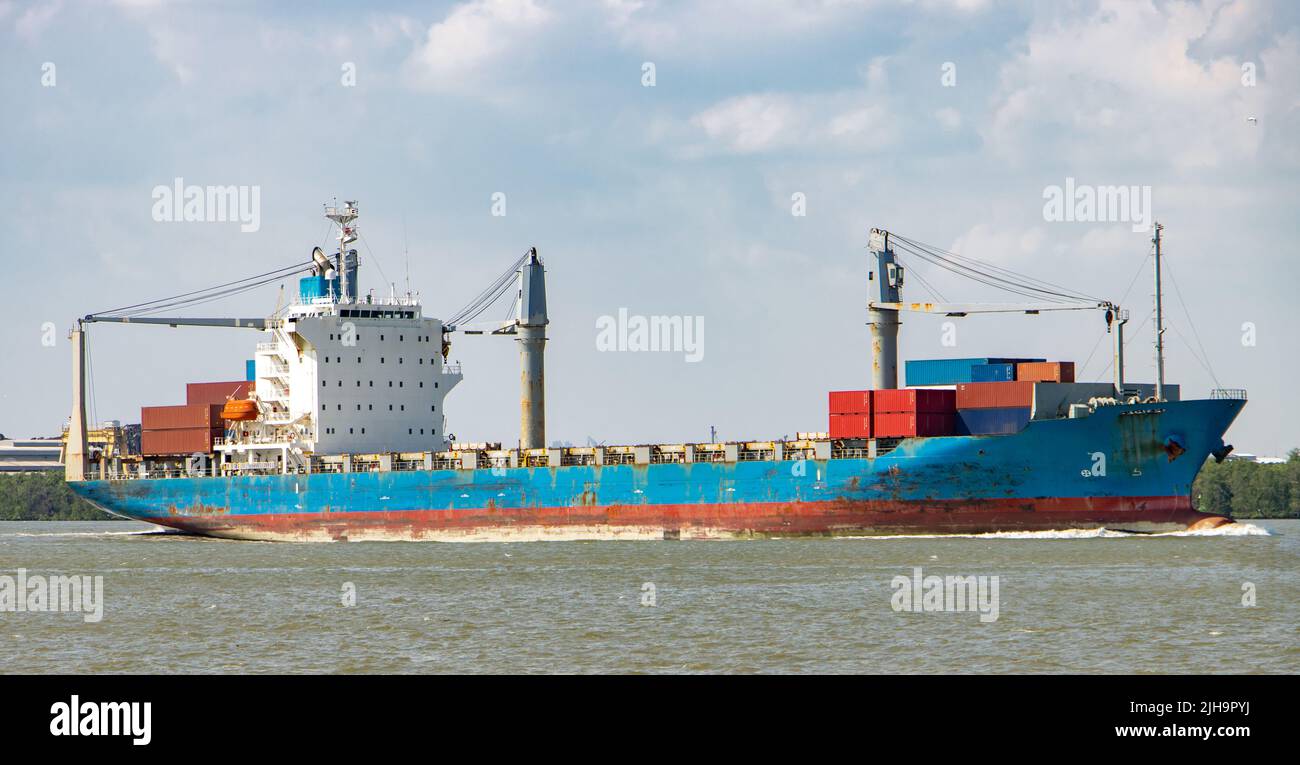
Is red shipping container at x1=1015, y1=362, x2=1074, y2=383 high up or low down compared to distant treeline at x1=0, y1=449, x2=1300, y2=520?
up

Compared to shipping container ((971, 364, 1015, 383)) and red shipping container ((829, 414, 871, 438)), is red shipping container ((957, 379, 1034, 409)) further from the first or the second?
red shipping container ((829, 414, 871, 438))

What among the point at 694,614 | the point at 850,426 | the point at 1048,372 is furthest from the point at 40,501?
the point at 694,614

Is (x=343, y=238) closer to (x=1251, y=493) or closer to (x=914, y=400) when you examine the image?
(x=914, y=400)

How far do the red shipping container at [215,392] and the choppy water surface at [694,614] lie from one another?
1623 centimetres

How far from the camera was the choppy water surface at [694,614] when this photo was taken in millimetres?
22406

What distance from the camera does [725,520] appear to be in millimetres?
47625

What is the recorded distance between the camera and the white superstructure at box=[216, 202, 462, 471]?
187 feet

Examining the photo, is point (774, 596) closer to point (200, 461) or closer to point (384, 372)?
point (384, 372)

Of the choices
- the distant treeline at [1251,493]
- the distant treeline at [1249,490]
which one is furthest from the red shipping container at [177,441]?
the distant treeline at [1251,493]

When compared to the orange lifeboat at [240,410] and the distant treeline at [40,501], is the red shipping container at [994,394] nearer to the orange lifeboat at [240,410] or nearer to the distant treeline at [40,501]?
the orange lifeboat at [240,410]

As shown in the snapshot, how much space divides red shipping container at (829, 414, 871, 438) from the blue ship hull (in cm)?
103

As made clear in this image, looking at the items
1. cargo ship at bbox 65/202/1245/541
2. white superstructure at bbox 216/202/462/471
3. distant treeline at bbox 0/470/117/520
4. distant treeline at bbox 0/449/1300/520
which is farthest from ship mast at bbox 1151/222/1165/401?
distant treeline at bbox 0/470/117/520

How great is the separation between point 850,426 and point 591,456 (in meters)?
9.96
